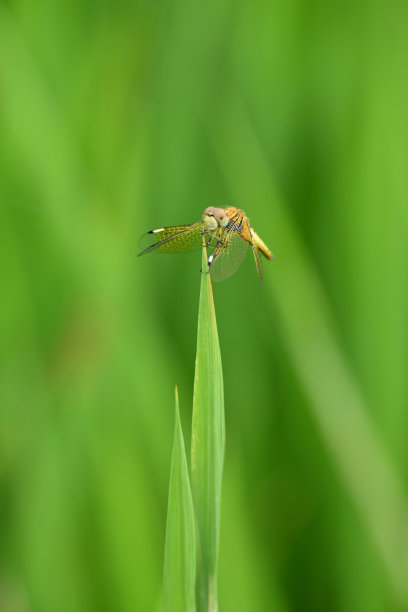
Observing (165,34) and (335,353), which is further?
(165,34)

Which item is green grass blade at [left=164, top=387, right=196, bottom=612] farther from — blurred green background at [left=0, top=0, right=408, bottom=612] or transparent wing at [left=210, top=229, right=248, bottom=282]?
blurred green background at [left=0, top=0, right=408, bottom=612]

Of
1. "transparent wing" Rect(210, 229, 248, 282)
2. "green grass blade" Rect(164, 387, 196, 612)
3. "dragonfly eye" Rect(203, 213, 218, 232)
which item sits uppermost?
"dragonfly eye" Rect(203, 213, 218, 232)

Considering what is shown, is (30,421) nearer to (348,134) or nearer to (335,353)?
Result: (335,353)

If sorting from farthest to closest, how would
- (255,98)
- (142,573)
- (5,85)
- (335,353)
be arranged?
1. (255,98)
2. (335,353)
3. (5,85)
4. (142,573)

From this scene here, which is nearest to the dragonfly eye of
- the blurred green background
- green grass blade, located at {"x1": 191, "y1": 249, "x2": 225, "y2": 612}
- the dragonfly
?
the dragonfly

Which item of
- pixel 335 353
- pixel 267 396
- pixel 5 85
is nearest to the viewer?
pixel 5 85

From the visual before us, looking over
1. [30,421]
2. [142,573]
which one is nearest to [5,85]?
[30,421]
